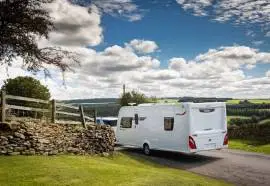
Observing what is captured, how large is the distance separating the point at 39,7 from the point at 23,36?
4.11 ft

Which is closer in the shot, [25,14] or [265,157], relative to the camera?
[25,14]

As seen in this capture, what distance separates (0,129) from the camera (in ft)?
50.3

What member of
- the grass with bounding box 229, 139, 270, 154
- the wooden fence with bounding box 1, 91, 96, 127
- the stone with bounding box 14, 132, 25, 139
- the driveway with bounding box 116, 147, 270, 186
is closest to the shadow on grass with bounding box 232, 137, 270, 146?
the grass with bounding box 229, 139, 270, 154

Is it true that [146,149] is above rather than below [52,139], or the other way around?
below

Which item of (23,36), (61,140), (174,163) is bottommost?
(174,163)

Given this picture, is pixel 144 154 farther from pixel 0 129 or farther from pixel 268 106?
pixel 268 106

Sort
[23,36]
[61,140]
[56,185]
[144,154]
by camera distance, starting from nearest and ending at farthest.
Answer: [56,185] < [23,36] < [61,140] < [144,154]

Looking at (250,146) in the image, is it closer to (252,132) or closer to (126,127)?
(252,132)

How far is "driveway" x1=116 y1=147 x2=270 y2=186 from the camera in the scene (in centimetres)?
1524

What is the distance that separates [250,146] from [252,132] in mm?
6597

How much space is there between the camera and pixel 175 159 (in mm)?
21266

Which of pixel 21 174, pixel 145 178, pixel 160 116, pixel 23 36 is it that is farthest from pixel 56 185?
pixel 160 116

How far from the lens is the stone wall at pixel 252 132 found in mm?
33125

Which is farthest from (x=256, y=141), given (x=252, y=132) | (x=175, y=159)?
(x=175, y=159)
